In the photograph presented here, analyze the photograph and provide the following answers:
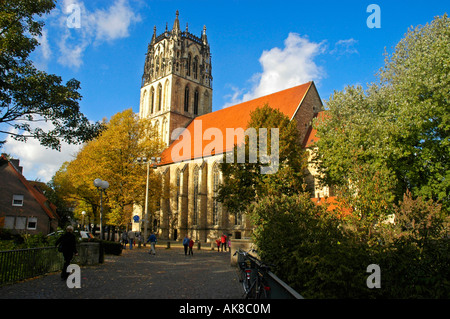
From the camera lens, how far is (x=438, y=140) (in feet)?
61.0

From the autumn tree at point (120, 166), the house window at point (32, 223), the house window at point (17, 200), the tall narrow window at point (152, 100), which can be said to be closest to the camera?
the autumn tree at point (120, 166)

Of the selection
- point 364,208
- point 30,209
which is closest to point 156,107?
point 30,209

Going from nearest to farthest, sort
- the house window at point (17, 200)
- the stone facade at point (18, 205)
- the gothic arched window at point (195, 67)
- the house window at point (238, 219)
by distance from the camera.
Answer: the stone facade at point (18, 205) < the house window at point (17, 200) < the house window at point (238, 219) < the gothic arched window at point (195, 67)

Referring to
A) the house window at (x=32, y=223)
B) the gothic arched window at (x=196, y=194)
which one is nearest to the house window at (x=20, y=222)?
the house window at (x=32, y=223)

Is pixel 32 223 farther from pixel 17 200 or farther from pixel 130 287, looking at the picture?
pixel 130 287

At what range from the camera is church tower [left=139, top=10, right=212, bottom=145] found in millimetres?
51250

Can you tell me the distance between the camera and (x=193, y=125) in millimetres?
50562

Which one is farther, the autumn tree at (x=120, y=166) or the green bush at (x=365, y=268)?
the autumn tree at (x=120, y=166)

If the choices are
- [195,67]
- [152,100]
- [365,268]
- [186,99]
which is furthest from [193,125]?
[365,268]

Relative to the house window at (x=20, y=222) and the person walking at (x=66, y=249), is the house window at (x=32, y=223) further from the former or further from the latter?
the person walking at (x=66, y=249)

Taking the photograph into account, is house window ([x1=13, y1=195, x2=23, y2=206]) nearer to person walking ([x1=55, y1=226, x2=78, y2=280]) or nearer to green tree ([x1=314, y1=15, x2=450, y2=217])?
person walking ([x1=55, y1=226, x2=78, y2=280])

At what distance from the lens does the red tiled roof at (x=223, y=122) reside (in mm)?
36531

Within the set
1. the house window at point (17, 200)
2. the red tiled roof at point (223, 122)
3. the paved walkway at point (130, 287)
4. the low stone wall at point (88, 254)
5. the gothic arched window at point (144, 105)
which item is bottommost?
the paved walkway at point (130, 287)

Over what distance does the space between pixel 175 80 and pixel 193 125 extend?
755 cm
